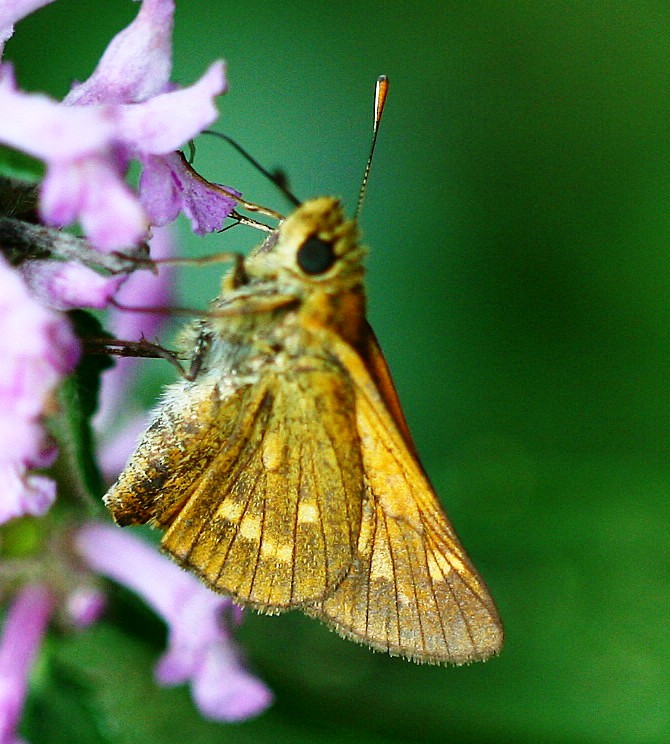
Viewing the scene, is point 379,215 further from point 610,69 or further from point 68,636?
point 68,636

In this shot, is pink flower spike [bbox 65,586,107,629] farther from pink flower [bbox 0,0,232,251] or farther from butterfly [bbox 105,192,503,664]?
pink flower [bbox 0,0,232,251]

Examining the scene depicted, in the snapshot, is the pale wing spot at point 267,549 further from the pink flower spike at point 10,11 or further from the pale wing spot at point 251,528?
the pink flower spike at point 10,11

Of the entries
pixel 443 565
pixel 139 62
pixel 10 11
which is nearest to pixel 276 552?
pixel 443 565

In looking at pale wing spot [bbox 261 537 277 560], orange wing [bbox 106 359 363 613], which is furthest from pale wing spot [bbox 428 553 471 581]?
pale wing spot [bbox 261 537 277 560]

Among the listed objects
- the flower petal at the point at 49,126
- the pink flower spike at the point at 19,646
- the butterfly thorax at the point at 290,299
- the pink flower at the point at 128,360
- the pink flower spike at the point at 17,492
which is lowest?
the pink flower spike at the point at 19,646

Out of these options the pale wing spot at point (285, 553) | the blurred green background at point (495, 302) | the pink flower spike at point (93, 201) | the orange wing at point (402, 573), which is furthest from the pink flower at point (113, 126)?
the blurred green background at point (495, 302)

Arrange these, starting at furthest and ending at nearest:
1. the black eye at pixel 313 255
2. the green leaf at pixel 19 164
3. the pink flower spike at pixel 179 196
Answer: the black eye at pixel 313 255, the pink flower spike at pixel 179 196, the green leaf at pixel 19 164
